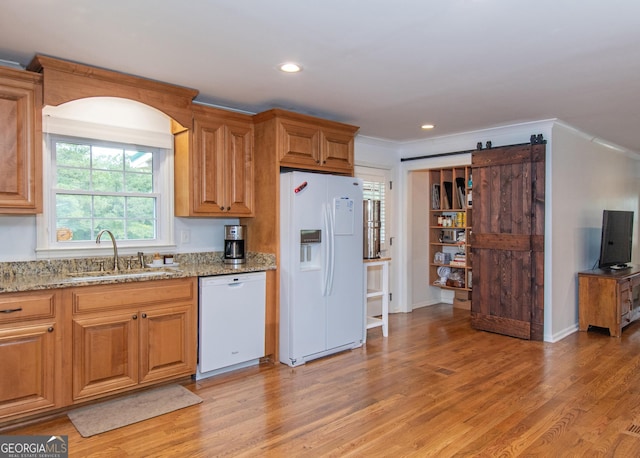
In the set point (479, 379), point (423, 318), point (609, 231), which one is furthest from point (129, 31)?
point (609, 231)

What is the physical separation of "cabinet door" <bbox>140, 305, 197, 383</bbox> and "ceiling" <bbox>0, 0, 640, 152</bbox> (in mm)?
1732

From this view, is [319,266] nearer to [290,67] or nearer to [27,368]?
[290,67]

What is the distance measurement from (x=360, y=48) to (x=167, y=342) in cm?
242

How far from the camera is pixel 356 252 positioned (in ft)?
14.2

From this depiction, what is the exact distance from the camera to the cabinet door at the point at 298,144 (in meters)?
3.86

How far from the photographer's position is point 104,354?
2.95 metres

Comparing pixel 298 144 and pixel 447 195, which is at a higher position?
pixel 298 144

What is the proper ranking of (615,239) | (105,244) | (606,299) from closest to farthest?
(105,244), (606,299), (615,239)

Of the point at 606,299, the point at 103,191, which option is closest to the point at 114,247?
the point at 103,191

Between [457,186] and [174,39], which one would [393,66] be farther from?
[457,186]

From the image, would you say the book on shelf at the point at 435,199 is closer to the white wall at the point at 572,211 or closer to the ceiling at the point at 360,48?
the white wall at the point at 572,211

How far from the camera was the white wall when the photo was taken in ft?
15.3

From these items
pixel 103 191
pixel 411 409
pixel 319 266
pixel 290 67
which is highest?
pixel 290 67

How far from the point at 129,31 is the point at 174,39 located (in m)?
0.24
